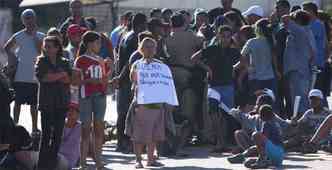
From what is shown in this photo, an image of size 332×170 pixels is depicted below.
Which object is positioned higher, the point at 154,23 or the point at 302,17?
the point at 302,17

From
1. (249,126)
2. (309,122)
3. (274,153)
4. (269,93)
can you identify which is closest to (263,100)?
(249,126)

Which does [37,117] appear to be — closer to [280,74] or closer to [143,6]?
[280,74]

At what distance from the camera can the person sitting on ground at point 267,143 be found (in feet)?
42.1

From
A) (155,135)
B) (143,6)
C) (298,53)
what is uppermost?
(143,6)

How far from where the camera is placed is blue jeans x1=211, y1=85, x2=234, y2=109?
14.9 m

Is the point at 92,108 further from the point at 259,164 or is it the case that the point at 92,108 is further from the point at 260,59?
the point at 260,59

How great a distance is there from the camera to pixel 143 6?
85.5ft

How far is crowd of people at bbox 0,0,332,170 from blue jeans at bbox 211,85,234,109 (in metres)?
0.01

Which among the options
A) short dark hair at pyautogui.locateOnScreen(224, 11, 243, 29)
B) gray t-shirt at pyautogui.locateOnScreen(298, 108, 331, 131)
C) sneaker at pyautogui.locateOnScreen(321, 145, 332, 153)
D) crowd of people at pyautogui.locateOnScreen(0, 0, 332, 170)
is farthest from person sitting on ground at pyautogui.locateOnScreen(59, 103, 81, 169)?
short dark hair at pyautogui.locateOnScreen(224, 11, 243, 29)

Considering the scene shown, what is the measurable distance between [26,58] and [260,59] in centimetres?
340

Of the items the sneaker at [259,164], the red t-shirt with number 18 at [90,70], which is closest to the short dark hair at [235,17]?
the sneaker at [259,164]

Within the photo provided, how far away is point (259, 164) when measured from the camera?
41.9 feet

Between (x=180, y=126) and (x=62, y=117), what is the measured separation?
2938mm

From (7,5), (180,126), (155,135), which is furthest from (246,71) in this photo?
(7,5)
